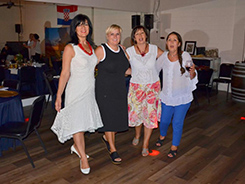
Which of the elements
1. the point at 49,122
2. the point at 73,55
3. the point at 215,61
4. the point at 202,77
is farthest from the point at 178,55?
the point at 215,61

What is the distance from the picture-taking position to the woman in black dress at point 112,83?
9.65ft

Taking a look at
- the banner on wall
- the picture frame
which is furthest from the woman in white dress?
A: the banner on wall

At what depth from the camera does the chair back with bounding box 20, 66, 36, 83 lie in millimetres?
6223

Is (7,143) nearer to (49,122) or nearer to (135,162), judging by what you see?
(49,122)

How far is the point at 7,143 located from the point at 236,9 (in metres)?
6.99

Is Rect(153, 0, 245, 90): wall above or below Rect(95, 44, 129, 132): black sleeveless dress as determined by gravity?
above

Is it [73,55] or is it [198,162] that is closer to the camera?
[73,55]

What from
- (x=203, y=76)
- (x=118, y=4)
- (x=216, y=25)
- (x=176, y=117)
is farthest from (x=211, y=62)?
(x=176, y=117)

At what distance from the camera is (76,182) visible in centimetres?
280

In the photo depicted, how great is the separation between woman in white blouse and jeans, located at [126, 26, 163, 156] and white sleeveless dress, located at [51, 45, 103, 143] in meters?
0.60

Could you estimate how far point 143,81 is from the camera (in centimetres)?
319

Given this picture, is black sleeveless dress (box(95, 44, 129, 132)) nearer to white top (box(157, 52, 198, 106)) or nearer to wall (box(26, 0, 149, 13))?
white top (box(157, 52, 198, 106))

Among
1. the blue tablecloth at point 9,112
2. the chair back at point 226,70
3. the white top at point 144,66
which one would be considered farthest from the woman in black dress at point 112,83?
the chair back at point 226,70

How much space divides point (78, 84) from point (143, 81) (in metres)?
0.87
